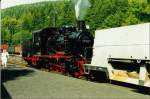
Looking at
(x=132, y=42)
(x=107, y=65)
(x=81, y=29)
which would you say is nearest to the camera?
(x=132, y=42)

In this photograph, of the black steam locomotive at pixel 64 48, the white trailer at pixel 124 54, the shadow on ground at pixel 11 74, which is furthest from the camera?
the black steam locomotive at pixel 64 48

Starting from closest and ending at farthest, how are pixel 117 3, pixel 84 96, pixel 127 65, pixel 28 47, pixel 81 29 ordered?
pixel 84 96, pixel 127 65, pixel 81 29, pixel 28 47, pixel 117 3

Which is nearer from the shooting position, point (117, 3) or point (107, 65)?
point (107, 65)

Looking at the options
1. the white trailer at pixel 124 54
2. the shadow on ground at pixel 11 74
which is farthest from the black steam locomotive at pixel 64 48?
the white trailer at pixel 124 54

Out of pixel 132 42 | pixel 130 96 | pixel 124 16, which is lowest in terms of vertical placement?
pixel 130 96

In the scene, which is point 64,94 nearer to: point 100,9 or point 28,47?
point 28,47

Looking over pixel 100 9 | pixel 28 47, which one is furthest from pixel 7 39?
pixel 28 47

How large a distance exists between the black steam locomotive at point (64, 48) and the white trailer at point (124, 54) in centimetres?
284

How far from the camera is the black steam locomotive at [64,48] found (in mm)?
25094

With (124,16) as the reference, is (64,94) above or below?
below

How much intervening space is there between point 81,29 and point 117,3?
4644 cm

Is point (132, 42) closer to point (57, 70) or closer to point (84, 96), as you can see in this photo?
point (84, 96)

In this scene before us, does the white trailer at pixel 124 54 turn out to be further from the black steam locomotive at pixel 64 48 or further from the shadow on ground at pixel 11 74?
the shadow on ground at pixel 11 74

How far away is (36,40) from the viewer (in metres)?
33.3
